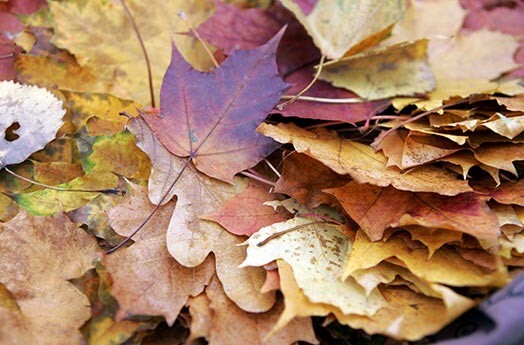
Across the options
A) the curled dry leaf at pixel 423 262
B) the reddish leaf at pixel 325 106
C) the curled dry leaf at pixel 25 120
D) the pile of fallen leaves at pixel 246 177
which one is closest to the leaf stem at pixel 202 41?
the pile of fallen leaves at pixel 246 177

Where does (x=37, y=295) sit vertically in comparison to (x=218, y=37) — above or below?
below

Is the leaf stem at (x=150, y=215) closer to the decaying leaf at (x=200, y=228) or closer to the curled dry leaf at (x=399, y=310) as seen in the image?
the decaying leaf at (x=200, y=228)

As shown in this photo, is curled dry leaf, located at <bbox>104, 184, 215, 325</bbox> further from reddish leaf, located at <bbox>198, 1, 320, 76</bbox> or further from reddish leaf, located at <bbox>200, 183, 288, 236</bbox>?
reddish leaf, located at <bbox>198, 1, 320, 76</bbox>

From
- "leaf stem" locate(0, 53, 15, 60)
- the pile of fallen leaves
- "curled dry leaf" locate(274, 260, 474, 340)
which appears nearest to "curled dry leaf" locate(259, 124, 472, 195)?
the pile of fallen leaves

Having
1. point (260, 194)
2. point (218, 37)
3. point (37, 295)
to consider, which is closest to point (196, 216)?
point (260, 194)

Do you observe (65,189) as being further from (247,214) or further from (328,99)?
(328,99)

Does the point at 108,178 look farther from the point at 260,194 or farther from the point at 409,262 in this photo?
the point at 409,262

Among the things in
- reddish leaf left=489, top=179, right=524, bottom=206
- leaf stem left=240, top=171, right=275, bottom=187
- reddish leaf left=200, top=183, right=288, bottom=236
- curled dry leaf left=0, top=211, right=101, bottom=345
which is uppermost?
reddish leaf left=489, top=179, right=524, bottom=206

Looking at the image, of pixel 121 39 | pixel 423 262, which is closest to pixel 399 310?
pixel 423 262
